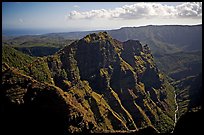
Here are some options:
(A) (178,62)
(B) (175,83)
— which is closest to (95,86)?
(B) (175,83)

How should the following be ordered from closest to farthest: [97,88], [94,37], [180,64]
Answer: [97,88] → [94,37] → [180,64]

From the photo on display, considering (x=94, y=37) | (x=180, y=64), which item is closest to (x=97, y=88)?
(x=94, y=37)

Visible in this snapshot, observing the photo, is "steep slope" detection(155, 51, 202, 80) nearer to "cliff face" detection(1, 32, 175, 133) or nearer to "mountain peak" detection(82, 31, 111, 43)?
"cliff face" detection(1, 32, 175, 133)

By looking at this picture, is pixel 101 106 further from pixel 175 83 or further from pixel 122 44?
pixel 175 83

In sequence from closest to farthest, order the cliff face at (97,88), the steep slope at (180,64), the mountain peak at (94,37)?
the cliff face at (97,88) → the mountain peak at (94,37) → the steep slope at (180,64)

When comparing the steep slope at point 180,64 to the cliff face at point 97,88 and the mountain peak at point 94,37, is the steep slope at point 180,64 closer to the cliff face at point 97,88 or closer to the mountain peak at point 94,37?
the cliff face at point 97,88

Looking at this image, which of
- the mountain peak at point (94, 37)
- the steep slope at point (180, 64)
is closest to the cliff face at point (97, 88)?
the mountain peak at point (94, 37)

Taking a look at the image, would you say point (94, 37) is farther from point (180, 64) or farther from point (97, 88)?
point (180, 64)

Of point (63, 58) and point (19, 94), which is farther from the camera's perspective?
→ point (63, 58)

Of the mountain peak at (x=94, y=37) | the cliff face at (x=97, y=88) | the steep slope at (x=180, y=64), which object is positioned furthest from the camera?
the steep slope at (x=180, y=64)
